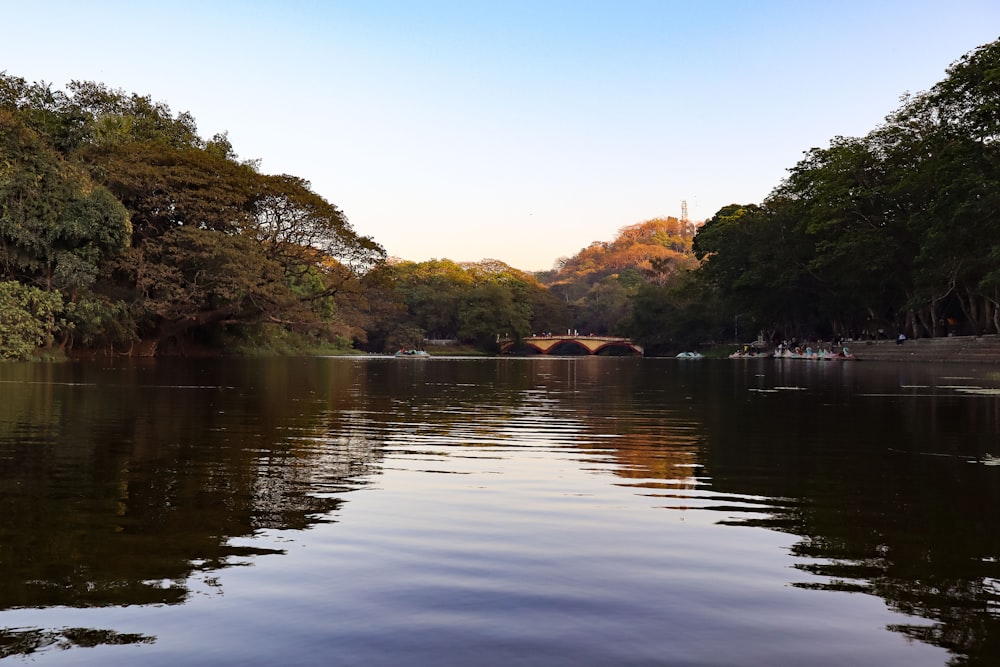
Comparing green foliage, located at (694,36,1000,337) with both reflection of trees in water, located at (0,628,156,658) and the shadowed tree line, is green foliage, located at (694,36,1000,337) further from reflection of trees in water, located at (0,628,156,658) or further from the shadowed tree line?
reflection of trees in water, located at (0,628,156,658)

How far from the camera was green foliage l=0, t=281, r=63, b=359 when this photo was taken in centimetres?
5031

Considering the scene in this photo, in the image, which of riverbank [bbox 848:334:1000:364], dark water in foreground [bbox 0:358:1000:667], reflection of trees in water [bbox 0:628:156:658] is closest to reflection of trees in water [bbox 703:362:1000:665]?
dark water in foreground [bbox 0:358:1000:667]

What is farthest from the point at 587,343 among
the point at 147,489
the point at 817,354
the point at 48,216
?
the point at 147,489

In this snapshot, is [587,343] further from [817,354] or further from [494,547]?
[494,547]

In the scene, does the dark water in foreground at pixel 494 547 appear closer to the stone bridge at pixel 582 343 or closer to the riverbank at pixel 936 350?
the riverbank at pixel 936 350

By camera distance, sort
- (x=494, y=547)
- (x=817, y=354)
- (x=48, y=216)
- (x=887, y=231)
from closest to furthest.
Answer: (x=494, y=547) → (x=48, y=216) → (x=887, y=231) → (x=817, y=354)

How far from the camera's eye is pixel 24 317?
51.2 meters

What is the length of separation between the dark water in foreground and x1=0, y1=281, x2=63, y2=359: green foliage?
37.1m

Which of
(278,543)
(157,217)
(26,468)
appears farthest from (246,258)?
(278,543)

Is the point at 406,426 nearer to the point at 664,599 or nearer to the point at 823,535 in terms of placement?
the point at 823,535

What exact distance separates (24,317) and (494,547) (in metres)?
50.7

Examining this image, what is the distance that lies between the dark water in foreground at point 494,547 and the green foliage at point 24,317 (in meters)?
37.1

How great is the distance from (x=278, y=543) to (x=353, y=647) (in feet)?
9.25

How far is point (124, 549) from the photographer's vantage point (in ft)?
24.3
